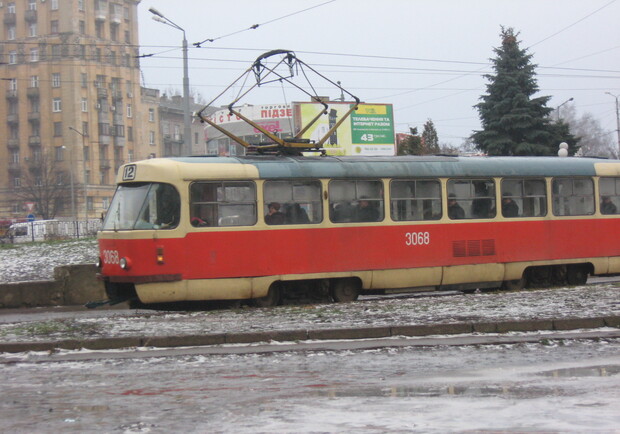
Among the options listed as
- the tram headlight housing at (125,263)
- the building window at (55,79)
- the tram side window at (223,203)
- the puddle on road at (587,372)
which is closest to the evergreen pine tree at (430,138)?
the tram side window at (223,203)

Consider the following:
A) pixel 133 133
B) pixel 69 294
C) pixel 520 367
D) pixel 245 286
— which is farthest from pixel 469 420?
pixel 133 133

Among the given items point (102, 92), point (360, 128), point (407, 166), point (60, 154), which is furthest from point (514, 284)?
point (60, 154)

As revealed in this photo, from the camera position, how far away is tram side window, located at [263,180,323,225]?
1585cm

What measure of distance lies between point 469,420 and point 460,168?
11.9 m

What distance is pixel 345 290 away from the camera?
16.8 m

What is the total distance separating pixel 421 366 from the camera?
9.20 meters

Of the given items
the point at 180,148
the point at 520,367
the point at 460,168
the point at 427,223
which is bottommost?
the point at 520,367

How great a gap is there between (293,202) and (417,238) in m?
2.82

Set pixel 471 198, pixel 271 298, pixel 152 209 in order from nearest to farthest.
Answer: pixel 152 209 → pixel 271 298 → pixel 471 198

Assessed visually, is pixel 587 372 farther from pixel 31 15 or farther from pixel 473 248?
pixel 31 15

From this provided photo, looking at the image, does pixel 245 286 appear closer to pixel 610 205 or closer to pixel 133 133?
pixel 610 205

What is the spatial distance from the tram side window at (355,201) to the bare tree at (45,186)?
62283mm

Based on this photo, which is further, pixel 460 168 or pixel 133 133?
pixel 133 133

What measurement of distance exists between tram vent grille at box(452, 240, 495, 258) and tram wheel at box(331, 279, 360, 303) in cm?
232
